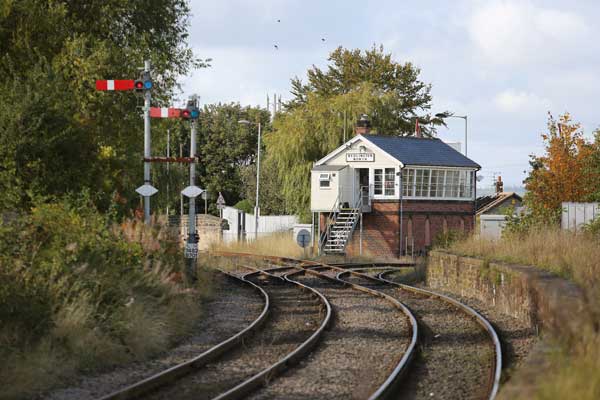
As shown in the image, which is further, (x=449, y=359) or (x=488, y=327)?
(x=488, y=327)

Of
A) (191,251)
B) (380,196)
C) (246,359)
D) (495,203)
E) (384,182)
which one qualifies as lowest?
(246,359)

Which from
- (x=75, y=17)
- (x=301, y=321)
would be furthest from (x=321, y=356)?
(x=75, y=17)

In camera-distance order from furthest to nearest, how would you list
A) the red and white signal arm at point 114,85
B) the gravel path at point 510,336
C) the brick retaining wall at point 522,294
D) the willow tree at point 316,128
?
the willow tree at point 316,128
the red and white signal arm at point 114,85
the gravel path at point 510,336
the brick retaining wall at point 522,294

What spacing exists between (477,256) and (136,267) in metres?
8.59

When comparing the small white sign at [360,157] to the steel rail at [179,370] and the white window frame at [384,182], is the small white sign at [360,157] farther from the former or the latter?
the steel rail at [179,370]

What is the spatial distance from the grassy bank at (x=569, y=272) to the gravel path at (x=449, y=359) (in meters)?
1.57

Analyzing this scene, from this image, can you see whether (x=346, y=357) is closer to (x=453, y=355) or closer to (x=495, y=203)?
(x=453, y=355)

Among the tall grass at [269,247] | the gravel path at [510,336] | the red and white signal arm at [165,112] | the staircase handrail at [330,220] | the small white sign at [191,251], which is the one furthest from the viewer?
the staircase handrail at [330,220]

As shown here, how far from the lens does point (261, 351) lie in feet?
41.7

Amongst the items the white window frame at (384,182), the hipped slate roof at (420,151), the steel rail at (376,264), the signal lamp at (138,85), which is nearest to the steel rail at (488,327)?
the signal lamp at (138,85)

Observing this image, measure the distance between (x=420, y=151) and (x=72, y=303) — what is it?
35.8m

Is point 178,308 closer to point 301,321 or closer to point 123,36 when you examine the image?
point 301,321

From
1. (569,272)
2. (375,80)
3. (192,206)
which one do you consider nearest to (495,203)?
(375,80)

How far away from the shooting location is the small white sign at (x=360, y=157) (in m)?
43.8
